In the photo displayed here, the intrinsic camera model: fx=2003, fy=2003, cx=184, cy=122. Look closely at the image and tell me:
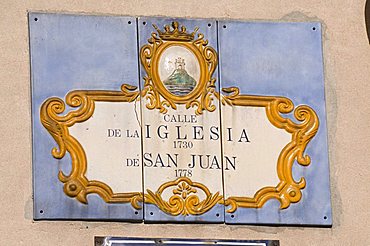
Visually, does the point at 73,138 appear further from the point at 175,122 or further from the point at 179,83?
the point at 179,83

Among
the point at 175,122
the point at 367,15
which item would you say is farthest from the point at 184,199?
the point at 367,15

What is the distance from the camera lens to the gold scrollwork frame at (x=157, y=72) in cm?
1139

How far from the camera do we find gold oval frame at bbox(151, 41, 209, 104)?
1141 cm

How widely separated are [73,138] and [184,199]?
71cm

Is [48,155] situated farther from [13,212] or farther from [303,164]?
[303,164]

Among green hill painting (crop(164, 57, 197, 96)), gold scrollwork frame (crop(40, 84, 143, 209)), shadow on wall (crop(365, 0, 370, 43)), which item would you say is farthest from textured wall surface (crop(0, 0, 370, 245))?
green hill painting (crop(164, 57, 197, 96))

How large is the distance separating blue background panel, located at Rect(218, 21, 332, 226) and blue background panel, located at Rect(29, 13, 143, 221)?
58cm

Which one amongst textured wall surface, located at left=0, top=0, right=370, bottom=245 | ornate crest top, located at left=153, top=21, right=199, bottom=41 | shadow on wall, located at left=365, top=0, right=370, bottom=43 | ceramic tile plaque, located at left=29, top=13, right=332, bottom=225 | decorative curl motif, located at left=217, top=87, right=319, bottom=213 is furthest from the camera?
shadow on wall, located at left=365, top=0, right=370, bottom=43

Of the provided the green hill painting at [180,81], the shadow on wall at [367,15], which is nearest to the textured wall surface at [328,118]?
the shadow on wall at [367,15]

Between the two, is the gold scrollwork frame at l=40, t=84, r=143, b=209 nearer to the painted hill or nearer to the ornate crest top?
the painted hill

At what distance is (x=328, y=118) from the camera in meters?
11.6

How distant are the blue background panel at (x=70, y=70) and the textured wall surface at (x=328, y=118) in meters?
0.05

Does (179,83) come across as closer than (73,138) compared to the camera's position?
No

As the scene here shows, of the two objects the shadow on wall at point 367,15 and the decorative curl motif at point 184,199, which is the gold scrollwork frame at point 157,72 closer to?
the decorative curl motif at point 184,199
